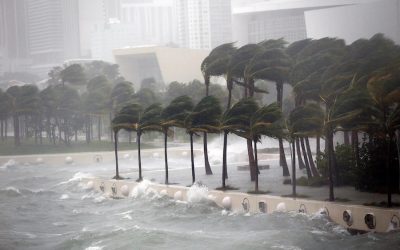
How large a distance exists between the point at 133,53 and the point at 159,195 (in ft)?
120

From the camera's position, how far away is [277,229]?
9.80 meters

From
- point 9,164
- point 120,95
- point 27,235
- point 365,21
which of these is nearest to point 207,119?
point 27,235

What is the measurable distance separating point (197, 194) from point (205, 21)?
3726 cm

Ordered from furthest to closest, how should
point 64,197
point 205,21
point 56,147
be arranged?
point 205,21 → point 56,147 → point 64,197

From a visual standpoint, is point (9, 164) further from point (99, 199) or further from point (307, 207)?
point (307, 207)

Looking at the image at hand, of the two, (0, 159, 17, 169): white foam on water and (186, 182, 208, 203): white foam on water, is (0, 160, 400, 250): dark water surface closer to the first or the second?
(186, 182, 208, 203): white foam on water

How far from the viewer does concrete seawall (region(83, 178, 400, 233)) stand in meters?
8.84

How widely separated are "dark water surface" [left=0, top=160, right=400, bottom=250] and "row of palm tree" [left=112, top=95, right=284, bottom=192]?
139 centimetres

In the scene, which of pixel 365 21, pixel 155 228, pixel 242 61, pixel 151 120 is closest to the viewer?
pixel 155 228

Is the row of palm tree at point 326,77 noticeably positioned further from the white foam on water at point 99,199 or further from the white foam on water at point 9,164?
the white foam on water at point 9,164

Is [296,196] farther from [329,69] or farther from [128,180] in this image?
[128,180]

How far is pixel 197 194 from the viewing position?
42.9ft

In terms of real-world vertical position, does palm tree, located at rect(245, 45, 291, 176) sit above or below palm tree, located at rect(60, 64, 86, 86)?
below

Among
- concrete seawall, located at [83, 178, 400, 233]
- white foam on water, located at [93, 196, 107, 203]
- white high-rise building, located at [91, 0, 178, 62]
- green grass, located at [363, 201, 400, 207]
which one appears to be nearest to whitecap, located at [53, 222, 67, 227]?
concrete seawall, located at [83, 178, 400, 233]
